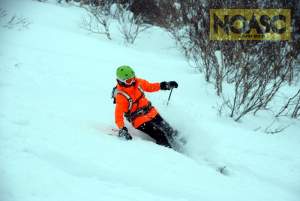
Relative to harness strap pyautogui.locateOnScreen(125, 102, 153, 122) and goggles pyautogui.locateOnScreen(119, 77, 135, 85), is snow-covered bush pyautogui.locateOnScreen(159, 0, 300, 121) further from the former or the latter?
goggles pyautogui.locateOnScreen(119, 77, 135, 85)

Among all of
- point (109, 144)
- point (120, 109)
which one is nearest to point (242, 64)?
point (120, 109)

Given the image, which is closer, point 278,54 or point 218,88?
point 278,54

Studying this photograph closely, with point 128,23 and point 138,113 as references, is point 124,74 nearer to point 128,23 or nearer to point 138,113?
point 138,113

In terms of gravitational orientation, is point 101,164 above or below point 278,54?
below

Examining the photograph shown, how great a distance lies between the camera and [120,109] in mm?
4793

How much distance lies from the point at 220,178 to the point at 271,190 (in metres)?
0.50

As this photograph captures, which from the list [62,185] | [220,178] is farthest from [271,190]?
[62,185]

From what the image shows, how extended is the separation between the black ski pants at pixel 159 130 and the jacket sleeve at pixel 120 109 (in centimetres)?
40

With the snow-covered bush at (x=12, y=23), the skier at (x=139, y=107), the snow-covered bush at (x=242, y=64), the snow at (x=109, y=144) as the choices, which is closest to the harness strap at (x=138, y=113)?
the skier at (x=139, y=107)

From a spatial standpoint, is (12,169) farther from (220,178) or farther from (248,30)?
(248,30)

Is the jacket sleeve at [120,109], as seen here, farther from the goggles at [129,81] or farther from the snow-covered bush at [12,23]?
the snow-covered bush at [12,23]

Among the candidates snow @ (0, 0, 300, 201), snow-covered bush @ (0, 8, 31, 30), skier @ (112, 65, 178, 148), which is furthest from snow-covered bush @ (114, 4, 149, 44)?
skier @ (112, 65, 178, 148)

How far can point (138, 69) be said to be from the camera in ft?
23.0

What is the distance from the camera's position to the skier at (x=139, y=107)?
491 centimetres
